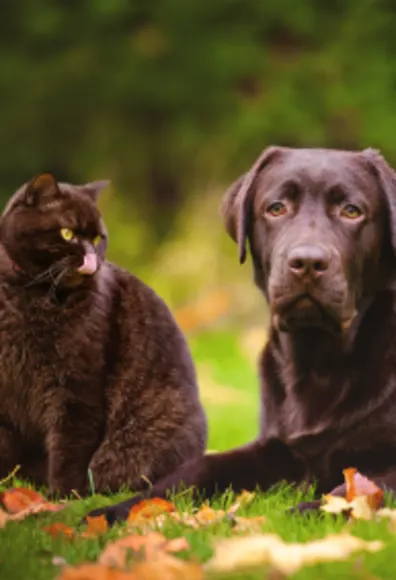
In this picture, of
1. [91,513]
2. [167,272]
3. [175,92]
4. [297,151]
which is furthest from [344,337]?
[175,92]

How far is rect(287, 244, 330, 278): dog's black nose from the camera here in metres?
3.36

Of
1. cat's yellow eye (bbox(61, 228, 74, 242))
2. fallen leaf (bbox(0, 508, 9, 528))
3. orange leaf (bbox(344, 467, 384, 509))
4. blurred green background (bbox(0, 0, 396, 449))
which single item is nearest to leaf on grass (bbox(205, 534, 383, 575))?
orange leaf (bbox(344, 467, 384, 509))

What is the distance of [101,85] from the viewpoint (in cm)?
954

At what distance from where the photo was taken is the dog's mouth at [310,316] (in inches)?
136

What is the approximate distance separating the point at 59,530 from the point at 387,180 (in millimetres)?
1609

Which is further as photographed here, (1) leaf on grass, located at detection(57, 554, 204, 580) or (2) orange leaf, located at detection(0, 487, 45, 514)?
(2) orange leaf, located at detection(0, 487, 45, 514)

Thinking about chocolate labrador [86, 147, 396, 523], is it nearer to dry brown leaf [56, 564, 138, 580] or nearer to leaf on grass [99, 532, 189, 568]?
leaf on grass [99, 532, 189, 568]

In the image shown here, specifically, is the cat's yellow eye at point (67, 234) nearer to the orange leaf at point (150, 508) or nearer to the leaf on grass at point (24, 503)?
the leaf on grass at point (24, 503)

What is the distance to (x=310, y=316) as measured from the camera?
3521 millimetres

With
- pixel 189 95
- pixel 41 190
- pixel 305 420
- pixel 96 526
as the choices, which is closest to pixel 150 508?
pixel 96 526

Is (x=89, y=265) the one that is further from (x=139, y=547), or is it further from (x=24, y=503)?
(x=139, y=547)

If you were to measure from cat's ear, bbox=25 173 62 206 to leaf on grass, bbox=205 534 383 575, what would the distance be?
1.70m

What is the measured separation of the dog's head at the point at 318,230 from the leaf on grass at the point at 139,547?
0.93 meters

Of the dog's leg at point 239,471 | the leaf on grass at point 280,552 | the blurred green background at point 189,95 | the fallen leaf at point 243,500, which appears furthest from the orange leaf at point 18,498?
the blurred green background at point 189,95
